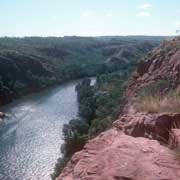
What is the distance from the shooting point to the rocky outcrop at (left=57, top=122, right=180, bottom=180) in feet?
15.1

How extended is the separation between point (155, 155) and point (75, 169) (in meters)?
1.12

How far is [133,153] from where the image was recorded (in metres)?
5.32

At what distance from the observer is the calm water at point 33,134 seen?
3034cm

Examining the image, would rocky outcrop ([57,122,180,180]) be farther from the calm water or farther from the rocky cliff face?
the calm water

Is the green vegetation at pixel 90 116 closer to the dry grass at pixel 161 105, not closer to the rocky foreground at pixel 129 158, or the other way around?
the dry grass at pixel 161 105

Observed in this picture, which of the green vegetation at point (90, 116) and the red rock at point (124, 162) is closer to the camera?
the red rock at point (124, 162)

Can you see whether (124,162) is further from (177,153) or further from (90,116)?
(90,116)

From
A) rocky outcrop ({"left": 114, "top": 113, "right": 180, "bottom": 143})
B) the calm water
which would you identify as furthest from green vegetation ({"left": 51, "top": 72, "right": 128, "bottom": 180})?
rocky outcrop ({"left": 114, "top": 113, "right": 180, "bottom": 143})

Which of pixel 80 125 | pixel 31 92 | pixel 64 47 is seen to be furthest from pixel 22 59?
pixel 80 125

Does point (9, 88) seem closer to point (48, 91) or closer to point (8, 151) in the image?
point (48, 91)

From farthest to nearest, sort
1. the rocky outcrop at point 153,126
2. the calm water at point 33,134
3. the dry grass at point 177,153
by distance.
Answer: the calm water at point 33,134
the rocky outcrop at point 153,126
the dry grass at point 177,153

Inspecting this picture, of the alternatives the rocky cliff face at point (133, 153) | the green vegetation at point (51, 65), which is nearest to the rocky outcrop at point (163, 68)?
the rocky cliff face at point (133, 153)

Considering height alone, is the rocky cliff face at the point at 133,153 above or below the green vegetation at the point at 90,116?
above

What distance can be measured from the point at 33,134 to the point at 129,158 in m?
34.5
